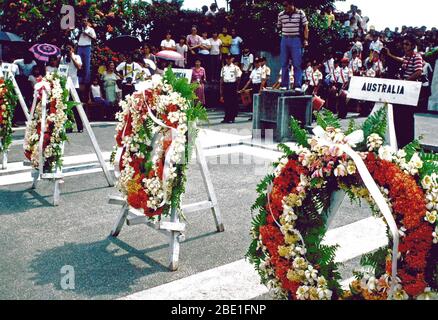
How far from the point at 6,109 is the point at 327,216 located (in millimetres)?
6070

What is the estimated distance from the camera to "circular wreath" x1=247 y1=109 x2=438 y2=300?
278 cm

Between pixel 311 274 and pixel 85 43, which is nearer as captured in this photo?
pixel 311 274

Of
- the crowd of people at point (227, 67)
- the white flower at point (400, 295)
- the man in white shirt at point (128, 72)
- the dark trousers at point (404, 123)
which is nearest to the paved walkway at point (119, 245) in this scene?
the white flower at point (400, 295)

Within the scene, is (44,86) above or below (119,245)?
above

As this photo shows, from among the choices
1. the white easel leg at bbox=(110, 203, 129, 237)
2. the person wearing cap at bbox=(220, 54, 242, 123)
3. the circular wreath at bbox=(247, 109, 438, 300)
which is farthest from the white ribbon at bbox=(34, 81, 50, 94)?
the person wearing cap at bbox=(220, 54, 242, 123)

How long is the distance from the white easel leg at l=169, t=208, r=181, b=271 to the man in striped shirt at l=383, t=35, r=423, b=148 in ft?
17.0

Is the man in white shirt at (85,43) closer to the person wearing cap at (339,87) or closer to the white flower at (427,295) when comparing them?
the person wearing cap at (339,87)

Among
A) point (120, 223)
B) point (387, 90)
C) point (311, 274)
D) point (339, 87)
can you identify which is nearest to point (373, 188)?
point (311, 274)

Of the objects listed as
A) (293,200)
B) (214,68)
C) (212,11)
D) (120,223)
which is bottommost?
(120,223)

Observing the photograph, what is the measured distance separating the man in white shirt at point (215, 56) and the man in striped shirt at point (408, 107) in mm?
8117

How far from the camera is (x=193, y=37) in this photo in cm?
1702

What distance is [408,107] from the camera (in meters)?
8.62

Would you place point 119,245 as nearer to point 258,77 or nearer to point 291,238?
point 291,238
